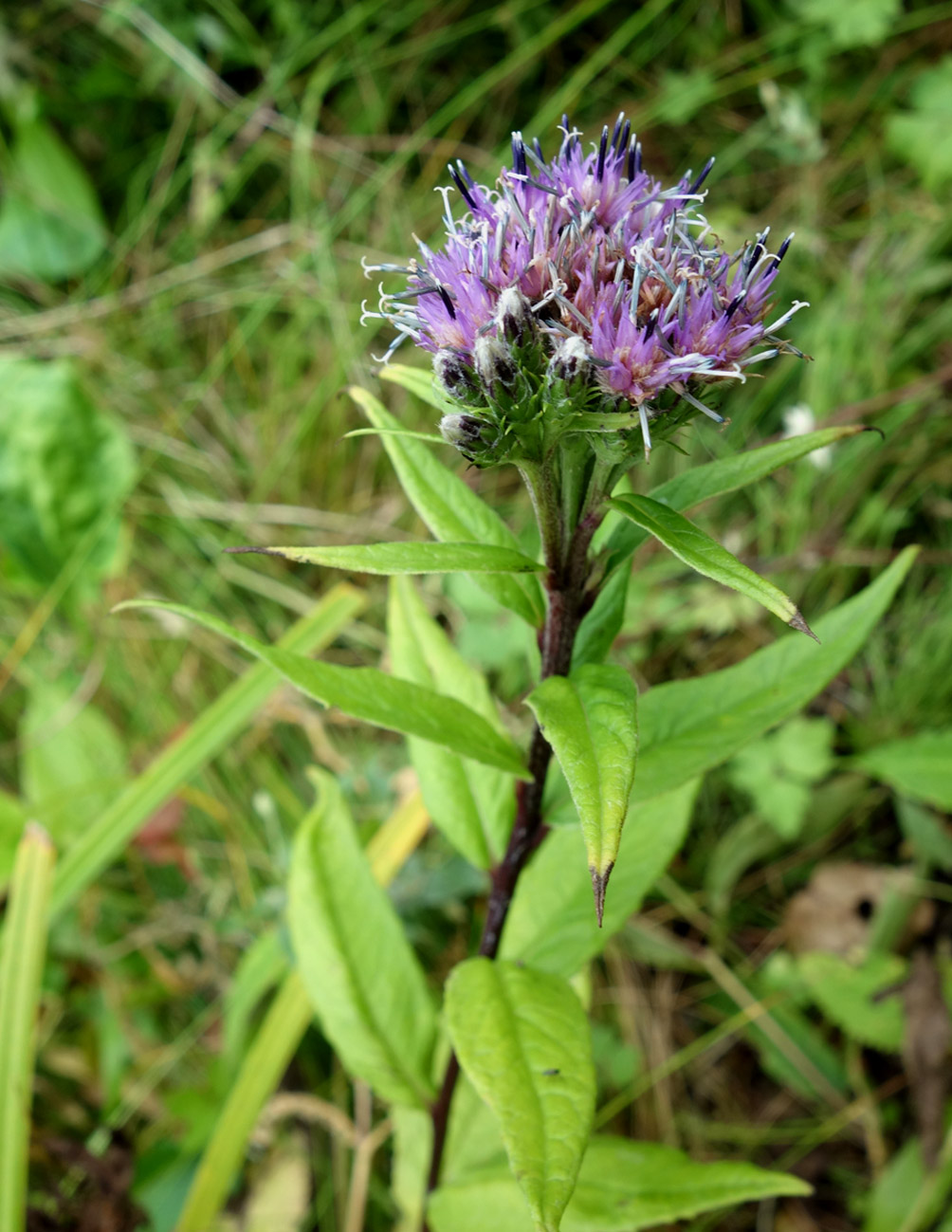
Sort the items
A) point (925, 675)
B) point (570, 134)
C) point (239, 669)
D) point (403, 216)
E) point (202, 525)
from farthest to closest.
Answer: point (403, 216) → point (202, 525) → point (239, 669) → point (925, 675) → point (570, 134)

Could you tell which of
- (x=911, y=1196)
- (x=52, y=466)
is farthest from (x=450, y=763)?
(x=52, y=466)

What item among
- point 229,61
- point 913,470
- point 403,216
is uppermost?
point 229,61

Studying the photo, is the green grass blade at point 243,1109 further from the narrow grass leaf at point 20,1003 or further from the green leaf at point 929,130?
the green leaf at point 929,130

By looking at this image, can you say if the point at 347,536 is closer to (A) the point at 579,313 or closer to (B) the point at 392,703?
(B) the point at 392,703

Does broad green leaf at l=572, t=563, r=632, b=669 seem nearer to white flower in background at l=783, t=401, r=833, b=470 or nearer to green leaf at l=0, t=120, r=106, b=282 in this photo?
white flower in background at l=783, t=401, r=833, b=470

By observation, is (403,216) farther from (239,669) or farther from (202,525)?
(239,669)

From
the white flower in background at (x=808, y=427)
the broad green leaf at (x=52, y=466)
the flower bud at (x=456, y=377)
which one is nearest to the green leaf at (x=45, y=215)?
the broad green leaf at (x=52, y=466)

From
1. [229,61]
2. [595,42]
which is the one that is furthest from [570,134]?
[229,61]
